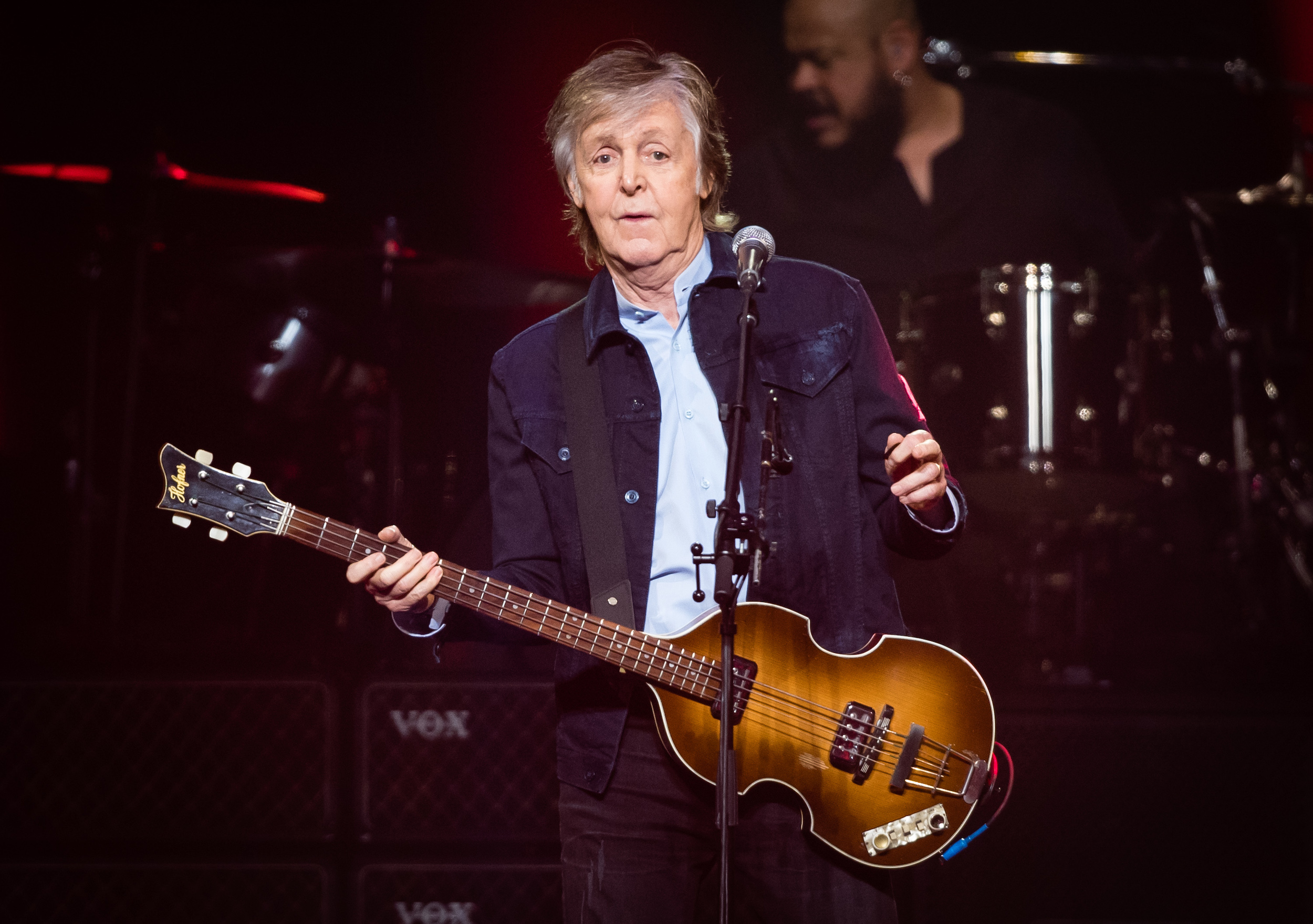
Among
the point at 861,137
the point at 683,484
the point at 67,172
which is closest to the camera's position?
the point at 683,484

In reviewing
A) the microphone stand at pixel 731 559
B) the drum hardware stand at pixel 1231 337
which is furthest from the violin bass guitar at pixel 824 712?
the drum hardware stand at pixel 1231 337

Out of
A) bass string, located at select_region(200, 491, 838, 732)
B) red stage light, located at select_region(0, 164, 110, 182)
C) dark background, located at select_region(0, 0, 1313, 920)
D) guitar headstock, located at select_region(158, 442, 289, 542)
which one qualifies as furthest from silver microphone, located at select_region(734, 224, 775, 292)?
red stage light, located at select_region(0, 164, 110, 182)

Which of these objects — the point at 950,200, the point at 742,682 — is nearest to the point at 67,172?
the point at 742,682

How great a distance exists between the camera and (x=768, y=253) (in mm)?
1887

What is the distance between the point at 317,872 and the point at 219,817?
0.32 m

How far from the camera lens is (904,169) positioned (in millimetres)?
5051

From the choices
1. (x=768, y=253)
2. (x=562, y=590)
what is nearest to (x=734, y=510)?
(x=768, y=253)

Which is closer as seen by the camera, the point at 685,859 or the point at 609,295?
the point at 685,859

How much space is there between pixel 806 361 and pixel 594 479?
50 cm

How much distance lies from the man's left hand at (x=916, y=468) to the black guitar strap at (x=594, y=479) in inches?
22.6

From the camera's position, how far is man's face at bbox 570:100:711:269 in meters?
2.18

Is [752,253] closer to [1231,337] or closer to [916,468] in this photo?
[916,468]

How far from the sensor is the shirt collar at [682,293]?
88.8 inches

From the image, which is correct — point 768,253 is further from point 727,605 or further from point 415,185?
point 415,185
